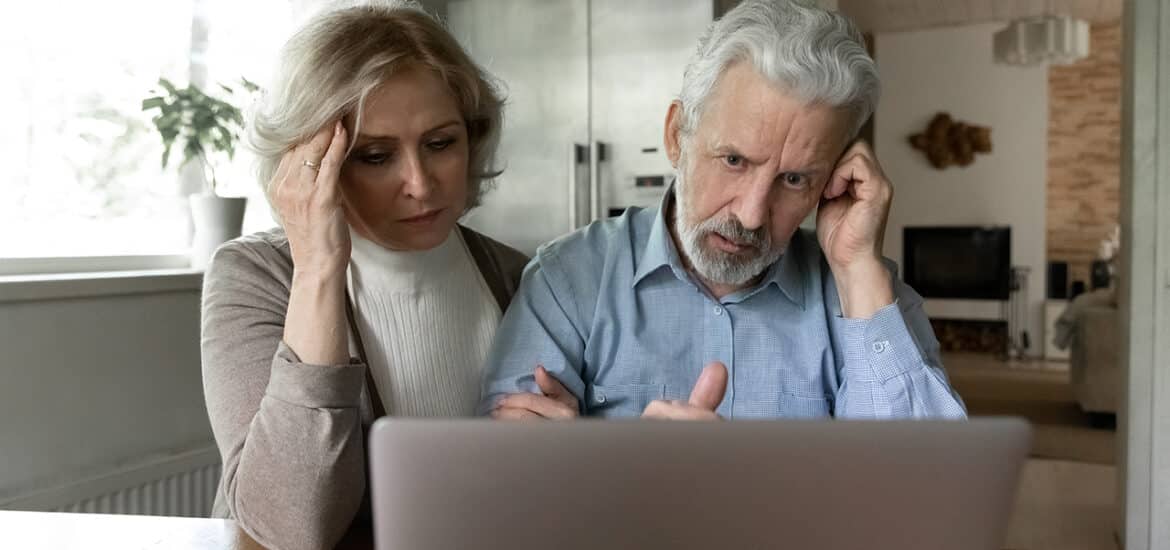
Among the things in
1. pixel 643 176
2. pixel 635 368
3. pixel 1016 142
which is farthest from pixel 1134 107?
pixel 1016 142

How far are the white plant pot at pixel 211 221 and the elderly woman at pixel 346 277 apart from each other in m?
1.21

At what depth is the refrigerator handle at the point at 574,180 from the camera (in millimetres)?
3457

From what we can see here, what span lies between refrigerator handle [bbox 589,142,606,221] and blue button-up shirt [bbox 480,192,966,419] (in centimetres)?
207

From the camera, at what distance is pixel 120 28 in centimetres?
250

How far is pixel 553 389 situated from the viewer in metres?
1.20

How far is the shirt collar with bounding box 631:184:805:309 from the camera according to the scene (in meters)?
1.35

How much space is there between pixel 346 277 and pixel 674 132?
0.51 m

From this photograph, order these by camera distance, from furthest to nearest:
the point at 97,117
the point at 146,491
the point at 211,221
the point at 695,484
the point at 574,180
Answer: the point at 574,180 → the point at 211,221 → the point at 97,117 → the point at 146,491 → the point at 695,484

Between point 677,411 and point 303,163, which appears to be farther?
point 303,163

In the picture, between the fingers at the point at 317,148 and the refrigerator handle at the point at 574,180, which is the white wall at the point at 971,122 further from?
the fingers at the point at 317,148

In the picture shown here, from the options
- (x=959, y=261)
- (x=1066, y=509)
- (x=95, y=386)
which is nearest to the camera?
(x=95, y=386)

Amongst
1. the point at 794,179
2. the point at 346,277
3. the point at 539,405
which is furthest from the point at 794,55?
the point at 346,277

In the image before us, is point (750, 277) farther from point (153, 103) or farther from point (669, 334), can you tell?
point (153, 103)

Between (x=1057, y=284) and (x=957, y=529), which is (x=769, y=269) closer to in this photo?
(x=957, y=529)
